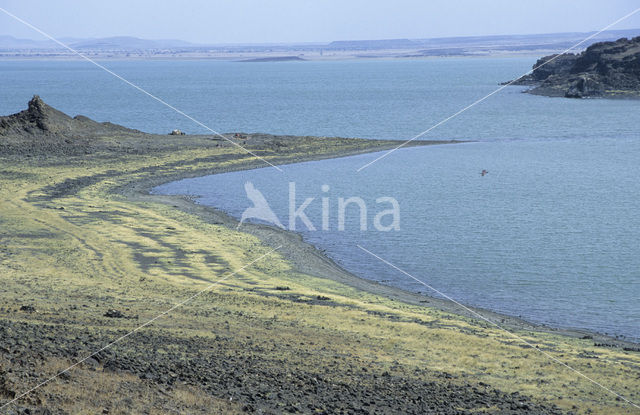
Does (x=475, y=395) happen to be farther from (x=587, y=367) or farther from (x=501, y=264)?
(x=501, y=264)

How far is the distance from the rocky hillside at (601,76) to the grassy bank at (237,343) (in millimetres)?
92780

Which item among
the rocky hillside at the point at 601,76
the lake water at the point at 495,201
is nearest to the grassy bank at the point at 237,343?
the lake water at the point at 495,201

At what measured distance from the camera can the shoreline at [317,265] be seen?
2047 centimetres

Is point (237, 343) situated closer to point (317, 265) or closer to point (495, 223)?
point (317, 265)

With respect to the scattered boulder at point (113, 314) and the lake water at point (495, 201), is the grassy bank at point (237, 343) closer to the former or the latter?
the scattered boulder at point (113, 314)

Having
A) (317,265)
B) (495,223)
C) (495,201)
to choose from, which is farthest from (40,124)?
(495,223)

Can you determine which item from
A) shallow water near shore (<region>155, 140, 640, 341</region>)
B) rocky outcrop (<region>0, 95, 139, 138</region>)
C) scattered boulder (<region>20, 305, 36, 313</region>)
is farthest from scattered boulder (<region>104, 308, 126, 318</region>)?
rocky outcrop (<region>0, 95, 139, 138</region>)

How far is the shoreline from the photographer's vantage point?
20469 mm

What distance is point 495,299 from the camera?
23.7m

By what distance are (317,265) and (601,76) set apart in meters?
108

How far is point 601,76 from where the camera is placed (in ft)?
397

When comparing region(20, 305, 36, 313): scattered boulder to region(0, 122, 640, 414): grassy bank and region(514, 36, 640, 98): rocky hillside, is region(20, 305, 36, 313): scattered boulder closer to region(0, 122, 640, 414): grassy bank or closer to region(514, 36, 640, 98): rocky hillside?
region(0, 122, 640, 414): grassy bank

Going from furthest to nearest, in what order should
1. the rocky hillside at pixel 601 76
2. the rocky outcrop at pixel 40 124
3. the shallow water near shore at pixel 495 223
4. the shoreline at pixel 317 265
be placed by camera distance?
the rocky hillside at pixel 601 76, the rocky outcrop at pixel 40 124, the shallow water near shore at pixel 495 223, the shoreline at pixel 317 265

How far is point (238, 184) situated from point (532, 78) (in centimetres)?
12114
